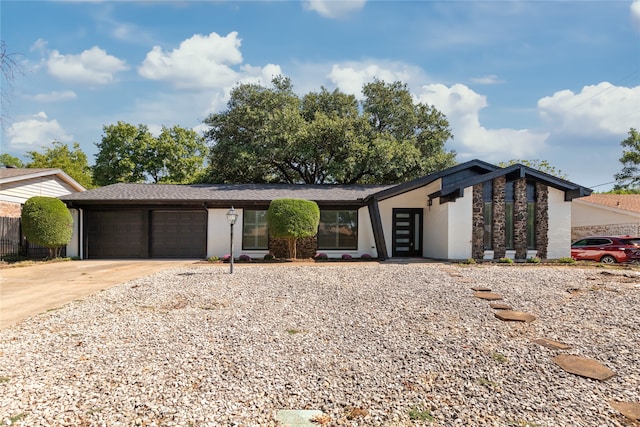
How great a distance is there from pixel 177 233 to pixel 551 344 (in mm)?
14313

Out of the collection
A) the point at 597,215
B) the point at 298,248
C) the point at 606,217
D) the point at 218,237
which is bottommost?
the point at 298,248

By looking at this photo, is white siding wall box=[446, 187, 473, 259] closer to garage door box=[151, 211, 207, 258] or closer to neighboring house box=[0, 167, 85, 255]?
garage door box=[151, 211, 207, 258]

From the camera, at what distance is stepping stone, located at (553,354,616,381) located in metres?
3.82

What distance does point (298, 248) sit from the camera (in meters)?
15.1

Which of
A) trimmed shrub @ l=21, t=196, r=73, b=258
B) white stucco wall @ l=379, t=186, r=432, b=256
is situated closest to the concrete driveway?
trimmed shrub @ l=21, t=196, r=73, b=258

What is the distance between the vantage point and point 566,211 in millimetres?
14070

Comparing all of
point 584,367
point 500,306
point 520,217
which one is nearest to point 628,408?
point 584,367

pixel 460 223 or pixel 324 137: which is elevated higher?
pixel 324 137

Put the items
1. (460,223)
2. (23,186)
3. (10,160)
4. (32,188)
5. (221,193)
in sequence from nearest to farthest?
(460,223)
(23,186)
(221,193)
(32,188)
(10,160)

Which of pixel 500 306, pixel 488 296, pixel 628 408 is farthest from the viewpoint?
pixel 488 296

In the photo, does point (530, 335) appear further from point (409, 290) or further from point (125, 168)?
point (125, 168)

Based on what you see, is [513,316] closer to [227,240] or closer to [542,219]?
[542,219]

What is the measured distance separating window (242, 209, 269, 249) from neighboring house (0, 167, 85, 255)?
9.18 m

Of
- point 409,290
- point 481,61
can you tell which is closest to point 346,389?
point 409,290
